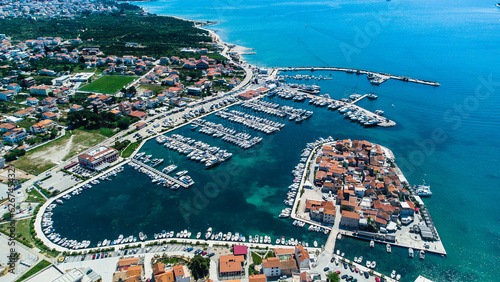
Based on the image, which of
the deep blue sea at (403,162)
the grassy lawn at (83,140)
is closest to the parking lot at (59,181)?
the deep blue sea at (403,162)

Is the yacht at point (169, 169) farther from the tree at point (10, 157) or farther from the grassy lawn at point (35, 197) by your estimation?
the tree at point (10, 157)

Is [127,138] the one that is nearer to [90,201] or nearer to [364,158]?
[90,201]

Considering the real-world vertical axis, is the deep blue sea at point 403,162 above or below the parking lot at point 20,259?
above

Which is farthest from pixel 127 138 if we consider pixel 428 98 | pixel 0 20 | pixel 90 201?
pixel 0 20

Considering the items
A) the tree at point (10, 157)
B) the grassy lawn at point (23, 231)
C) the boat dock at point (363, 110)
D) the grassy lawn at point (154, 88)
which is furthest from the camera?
the grassy lawn at point (154, 88)

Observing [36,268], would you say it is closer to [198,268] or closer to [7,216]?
[7,216]

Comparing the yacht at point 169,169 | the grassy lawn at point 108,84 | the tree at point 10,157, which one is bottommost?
the tree at point 10,157

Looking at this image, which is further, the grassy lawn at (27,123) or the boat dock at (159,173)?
the grassy lawn at (27,123)

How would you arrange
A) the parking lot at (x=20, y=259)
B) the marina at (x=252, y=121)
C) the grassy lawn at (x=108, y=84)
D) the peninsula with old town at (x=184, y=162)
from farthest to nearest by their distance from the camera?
the grassy lawn at (x=108, y=84)
the marina at (x=252, y=121)
the peninsula with old town at (x=184, y=162)
the parking lot at (x=20, y=259)
